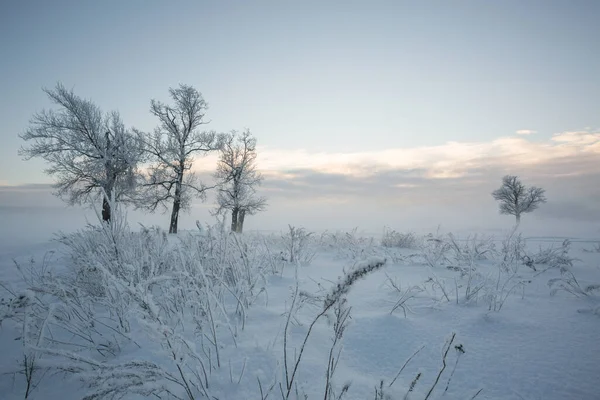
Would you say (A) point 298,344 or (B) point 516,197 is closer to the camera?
(A) point 298,344

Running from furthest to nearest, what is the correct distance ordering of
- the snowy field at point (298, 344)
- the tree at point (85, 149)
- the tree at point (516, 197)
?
the tree at point (516, 197) < the tree at point (85, 149) < the snowy field at point (298, 344)

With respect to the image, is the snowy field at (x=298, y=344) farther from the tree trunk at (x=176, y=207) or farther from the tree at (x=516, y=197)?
the tree at (x=516, y=197)

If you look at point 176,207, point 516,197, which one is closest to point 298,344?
point 176,207

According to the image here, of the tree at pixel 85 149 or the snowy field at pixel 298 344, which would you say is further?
the tree at pixel 85 149

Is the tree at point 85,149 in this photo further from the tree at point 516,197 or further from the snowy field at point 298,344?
the tree at point 516,197

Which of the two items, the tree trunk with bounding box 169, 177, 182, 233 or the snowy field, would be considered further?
the tree trunk with bounding box 169, 177, 182, 233

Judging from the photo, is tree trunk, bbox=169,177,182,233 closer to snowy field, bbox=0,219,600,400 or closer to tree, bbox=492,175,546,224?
snowy field, bbox=0,219,600,400

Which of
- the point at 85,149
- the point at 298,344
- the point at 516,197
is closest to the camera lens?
the point at 298,344

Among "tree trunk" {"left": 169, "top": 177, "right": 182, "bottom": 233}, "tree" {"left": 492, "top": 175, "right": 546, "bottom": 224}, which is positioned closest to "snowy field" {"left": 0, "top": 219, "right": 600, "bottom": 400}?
"tree trunk" {"left": 169, "top": 177, "right": 182, "bottom": 233}

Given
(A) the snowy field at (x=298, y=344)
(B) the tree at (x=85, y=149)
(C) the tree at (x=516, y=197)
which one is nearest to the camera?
(A) the snowy field at (x=298, y=344)

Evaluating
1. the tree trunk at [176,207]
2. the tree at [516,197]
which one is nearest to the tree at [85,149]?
the tree trunk at [176,207]

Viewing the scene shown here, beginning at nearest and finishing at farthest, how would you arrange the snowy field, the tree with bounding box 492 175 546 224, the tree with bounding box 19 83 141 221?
the snowy field, the tree with bounding box 19 83 141 221, the tree with bounding box 492 175 546 224

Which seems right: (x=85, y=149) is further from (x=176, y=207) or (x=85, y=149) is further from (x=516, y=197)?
(x=516, y=197)

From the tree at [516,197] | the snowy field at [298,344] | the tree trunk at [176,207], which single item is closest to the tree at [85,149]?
the tree trunk at [176,207]
